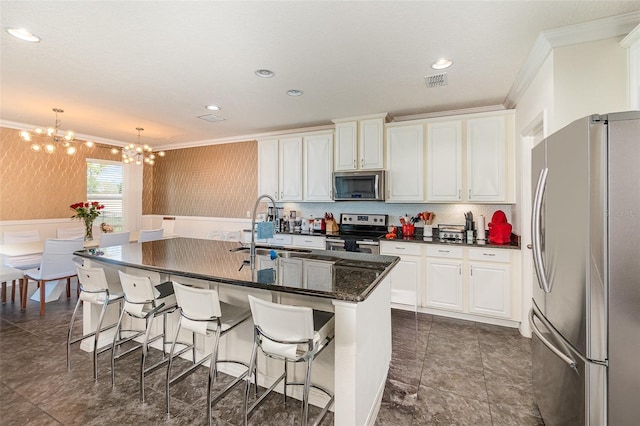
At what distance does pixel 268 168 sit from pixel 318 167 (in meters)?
A: 0.97

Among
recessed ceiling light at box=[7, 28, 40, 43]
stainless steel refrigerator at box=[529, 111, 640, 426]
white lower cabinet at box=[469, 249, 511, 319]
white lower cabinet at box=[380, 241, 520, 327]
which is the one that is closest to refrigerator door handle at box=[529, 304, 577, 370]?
stainless steel refrigerator at box=[529, 111, 640, 426]

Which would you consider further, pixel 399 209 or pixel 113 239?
pixel 399 209

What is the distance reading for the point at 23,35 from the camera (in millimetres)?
2256

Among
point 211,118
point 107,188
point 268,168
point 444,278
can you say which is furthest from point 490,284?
point 107,188

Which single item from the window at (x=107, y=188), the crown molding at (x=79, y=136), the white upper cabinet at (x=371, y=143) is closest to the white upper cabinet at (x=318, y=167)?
the white upper cabinet at (x=371, y=143)

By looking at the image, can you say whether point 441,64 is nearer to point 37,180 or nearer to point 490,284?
point 490,284

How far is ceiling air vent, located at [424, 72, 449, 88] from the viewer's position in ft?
9.62

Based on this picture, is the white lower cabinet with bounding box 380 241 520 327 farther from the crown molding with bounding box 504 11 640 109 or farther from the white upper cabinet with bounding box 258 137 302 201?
the crown molding with bounding box 504 11 640 109

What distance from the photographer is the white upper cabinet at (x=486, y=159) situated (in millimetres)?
3557

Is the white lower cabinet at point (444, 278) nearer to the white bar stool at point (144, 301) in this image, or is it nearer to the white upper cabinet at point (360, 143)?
the white upper cabinet at point (360, 143)

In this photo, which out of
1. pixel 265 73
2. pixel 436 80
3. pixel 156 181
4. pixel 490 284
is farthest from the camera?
pixel 156 181

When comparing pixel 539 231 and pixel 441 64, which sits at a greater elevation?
pixel 441 64

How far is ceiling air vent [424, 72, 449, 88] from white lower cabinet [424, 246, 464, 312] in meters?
1.84

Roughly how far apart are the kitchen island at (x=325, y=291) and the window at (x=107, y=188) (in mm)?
4040
